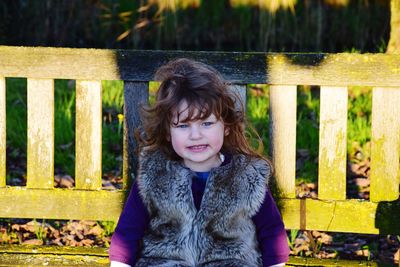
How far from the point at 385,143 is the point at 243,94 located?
602 millimetres

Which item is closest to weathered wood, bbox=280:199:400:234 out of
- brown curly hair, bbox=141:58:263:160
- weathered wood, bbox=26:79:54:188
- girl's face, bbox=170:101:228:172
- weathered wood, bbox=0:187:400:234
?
weathered wood, bbox=0:187:400:234

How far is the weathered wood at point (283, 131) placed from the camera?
139 inches

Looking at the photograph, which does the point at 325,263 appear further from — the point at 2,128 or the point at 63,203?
the point at 2,128

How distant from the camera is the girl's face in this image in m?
3.10

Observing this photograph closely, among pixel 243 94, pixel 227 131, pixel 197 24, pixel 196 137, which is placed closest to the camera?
pixel 196 137

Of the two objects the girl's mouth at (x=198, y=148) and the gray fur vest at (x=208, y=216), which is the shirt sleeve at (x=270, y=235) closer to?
the gray fur vest at (x=208, y=216)

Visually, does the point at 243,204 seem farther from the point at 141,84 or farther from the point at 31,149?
the point at 31,149

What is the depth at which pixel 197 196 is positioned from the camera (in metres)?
3.21

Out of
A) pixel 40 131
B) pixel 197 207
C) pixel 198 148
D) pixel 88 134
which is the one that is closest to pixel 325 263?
pixel 197 207

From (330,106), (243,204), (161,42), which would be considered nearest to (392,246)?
(330,106)

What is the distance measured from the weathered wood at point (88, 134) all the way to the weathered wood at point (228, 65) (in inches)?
2.6

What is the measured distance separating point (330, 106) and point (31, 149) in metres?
1.24

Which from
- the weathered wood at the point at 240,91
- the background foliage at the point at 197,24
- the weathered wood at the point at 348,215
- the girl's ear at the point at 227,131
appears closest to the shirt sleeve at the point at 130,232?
the girl's ear at the point at 227,131

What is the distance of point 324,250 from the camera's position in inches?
177
